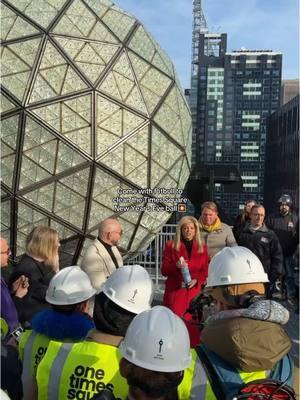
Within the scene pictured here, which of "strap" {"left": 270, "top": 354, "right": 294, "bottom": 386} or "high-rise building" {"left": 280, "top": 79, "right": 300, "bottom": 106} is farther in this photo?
"high-rise building" {"left": 280, "top": 79, "right": 300, "bottom": 106}

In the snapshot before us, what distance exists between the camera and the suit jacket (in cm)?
461

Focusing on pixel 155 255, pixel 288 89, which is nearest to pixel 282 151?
pixel 288 89

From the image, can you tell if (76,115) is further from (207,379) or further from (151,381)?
(151,381)

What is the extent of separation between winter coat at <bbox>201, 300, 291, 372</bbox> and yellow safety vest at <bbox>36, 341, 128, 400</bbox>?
0.39m

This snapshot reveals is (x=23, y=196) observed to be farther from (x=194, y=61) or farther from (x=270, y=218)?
(x=194, y=61)

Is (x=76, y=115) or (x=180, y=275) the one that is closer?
(x=180, y=275)

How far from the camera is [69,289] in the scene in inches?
104

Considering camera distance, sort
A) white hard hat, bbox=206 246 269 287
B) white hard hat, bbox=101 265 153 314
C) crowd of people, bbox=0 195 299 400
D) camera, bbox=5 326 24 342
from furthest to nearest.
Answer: camera, bbox=5 326 24 342 < white hard hat, bbox=206 246 269 287 < white hard hat, bbox=101 265 153 314 < crowd of people, bbox=0 195 299 400

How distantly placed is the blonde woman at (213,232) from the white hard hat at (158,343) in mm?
3776

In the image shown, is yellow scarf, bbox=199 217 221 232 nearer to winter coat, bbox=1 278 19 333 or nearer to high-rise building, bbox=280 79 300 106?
winter coat, bbox=1 278 19 333

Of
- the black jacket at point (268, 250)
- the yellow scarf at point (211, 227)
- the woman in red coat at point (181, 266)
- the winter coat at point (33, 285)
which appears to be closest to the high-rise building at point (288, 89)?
the black jacket at point (268, 250)

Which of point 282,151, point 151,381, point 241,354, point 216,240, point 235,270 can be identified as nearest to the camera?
point 151,381

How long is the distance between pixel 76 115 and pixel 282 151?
79.0 meters

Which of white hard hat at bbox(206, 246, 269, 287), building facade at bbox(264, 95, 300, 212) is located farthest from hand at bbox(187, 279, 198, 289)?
building facade at bbox(264, 95, 300, 212)
